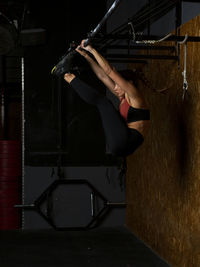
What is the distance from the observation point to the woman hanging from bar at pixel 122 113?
3424mm

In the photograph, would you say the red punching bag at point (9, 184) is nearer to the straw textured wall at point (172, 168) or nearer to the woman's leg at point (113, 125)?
the straw textured wall at point (172, 168)

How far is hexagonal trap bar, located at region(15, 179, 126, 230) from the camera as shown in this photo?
6.13 metres

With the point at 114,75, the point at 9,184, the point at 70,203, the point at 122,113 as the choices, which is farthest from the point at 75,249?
the point at 114,75

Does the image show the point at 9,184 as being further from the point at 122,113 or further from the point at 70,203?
the point at 122,113

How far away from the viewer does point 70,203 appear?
622 cm

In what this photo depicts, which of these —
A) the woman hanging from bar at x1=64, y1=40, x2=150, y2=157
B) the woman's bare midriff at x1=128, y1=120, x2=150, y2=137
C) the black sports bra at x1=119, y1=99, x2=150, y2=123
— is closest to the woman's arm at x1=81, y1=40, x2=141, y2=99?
the woman hanging from bar at x1=64, y1=40, x2=150, y2=157

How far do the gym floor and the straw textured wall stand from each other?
229mm

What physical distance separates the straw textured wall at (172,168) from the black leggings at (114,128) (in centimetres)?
55

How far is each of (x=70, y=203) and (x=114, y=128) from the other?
10.0 ft

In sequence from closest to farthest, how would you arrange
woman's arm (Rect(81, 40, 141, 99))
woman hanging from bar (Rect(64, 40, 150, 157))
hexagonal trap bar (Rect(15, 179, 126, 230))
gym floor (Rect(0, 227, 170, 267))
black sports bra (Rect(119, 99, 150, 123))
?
1. woman's arm (Rect(81, 40, 141, 99))
2. woman hanging from bar (Rect(64, 40, 150, 157))
3. black sports bra (Rect(119, 99, 150, 123))
4. gym floor (Rect(0, 227, 170, 267))
5. hexagonal trap bar (Rect(15, 179, 126, 230))

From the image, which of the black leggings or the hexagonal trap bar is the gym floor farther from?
the black leggings

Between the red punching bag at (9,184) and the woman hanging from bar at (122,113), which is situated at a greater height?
the woman hanging from bar at (122,113)

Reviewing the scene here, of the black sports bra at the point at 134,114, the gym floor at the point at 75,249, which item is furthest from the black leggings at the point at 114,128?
the gym floor at the point at 75,249

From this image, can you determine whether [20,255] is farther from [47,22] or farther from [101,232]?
[47,22]
